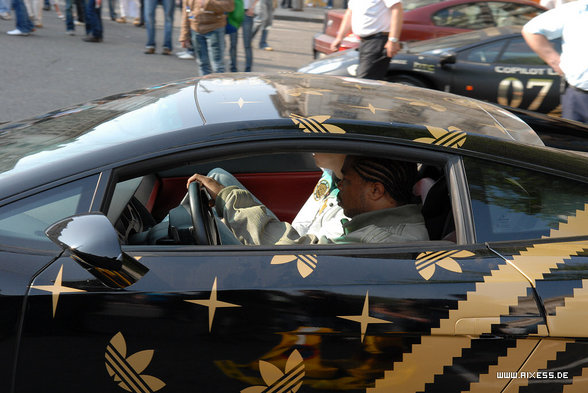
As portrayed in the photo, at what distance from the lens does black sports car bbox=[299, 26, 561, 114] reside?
6.40 m

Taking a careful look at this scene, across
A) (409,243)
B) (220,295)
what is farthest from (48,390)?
(409,243)

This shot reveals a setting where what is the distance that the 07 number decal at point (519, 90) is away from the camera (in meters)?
6.38

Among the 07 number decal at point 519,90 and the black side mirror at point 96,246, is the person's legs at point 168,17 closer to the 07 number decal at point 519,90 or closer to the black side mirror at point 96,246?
the 07 number decal at point 519,90

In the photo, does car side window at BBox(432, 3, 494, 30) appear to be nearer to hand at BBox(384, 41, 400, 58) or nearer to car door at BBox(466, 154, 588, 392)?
hand at BBox(384, 41, 400, 58)

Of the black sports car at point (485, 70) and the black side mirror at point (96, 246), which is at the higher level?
the black side mirror at point (96, 246)

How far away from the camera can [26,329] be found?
68.4 inches

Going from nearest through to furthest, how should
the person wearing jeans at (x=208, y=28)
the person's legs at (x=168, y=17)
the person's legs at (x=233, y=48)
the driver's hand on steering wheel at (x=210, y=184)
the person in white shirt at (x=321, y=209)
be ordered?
the person in white shirt at (x=321, y=209), the driver's hand on steering wheel at (x=210, y=184), the person wearing jeans at (x=208, y=28), the person's legs at (x=233, y=48), the person's legs at (x=168, y=17)

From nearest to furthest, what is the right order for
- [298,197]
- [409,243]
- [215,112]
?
[409,243] < [215,112] < [298,197]

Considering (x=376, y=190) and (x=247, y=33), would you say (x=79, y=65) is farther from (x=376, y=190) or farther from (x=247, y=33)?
(x=376, y=190)

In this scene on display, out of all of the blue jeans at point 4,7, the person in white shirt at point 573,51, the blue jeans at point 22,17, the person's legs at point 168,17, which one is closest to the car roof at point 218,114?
the person in white shirt at point 573,51

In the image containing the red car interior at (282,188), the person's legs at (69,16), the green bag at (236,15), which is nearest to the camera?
the red car interior at (282,188)

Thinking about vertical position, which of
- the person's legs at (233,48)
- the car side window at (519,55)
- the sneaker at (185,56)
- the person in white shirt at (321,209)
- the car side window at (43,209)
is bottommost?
the sneaker at (185,56)

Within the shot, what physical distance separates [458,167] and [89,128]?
47.8 inches

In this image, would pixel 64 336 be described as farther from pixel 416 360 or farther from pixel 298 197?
pixel 298 197
